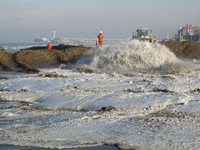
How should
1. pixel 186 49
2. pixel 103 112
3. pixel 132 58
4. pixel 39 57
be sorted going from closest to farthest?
pixel 103 112 < pixel 132 58 < pixel 39 57 < pixel 186 49

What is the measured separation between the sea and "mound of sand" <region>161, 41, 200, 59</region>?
9.20 m

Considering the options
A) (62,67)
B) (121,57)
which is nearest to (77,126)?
(121,57)

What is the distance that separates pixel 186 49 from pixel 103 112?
1671 cm

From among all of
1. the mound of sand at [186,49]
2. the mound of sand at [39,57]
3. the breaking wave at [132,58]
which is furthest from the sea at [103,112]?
the mound of sand at [186,49]

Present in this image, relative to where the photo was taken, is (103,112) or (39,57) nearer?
(103,112)

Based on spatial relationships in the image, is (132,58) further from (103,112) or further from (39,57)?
(103,112)

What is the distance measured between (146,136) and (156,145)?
412 mm

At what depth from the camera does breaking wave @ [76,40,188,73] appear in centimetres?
1356

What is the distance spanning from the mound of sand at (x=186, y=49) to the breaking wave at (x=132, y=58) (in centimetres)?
645

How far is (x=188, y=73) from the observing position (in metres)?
11.5

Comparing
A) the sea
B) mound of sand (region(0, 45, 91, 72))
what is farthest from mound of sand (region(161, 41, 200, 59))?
the sea

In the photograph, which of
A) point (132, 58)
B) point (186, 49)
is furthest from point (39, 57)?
point (186, 49)

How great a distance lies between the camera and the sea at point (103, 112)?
14.8 ft

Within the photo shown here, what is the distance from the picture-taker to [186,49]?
20.7 meters
